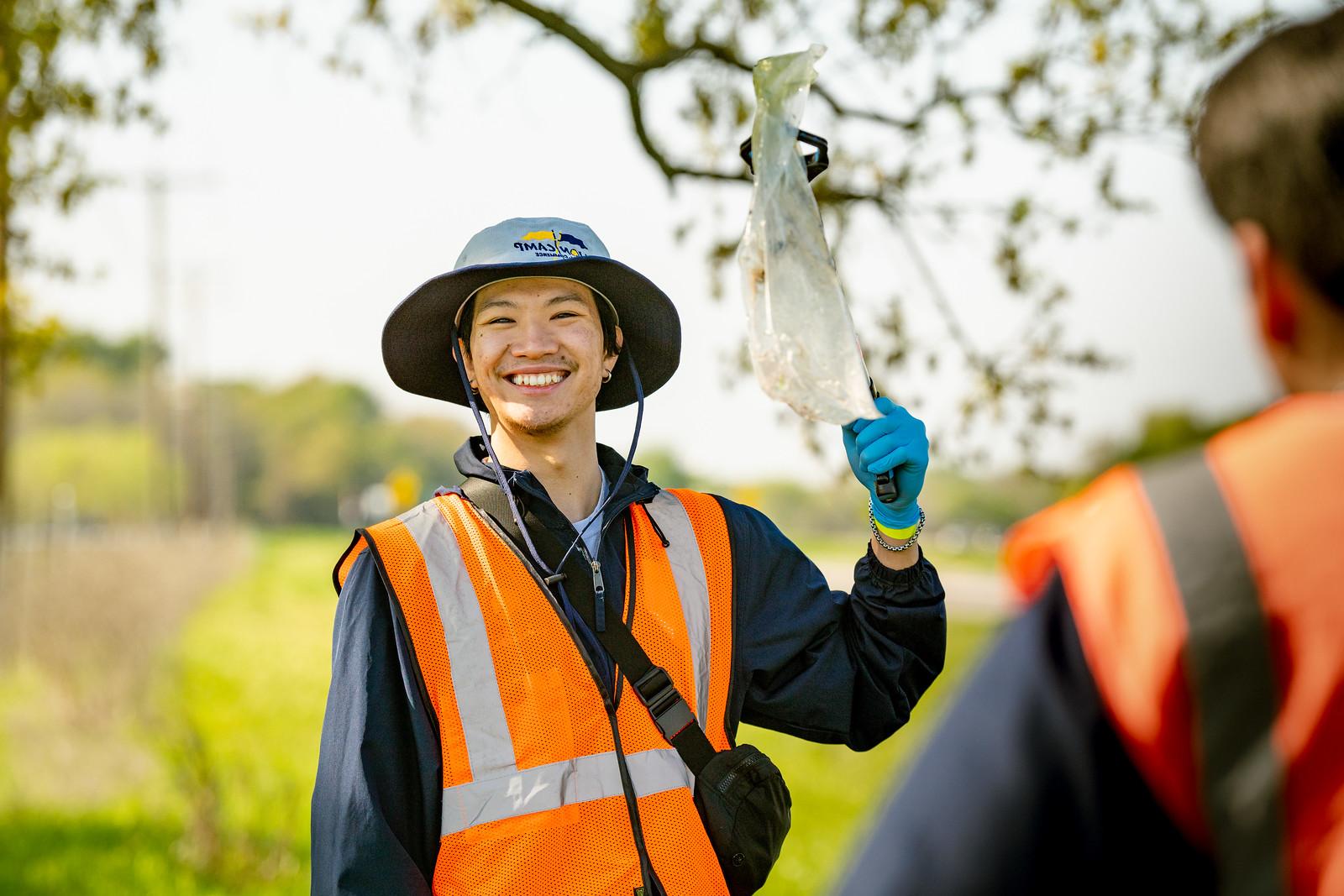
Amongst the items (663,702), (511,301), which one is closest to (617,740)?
(663,702)

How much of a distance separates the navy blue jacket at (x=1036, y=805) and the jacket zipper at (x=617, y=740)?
3.99ft

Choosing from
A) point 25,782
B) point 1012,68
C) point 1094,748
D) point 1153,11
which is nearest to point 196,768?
point 25,782

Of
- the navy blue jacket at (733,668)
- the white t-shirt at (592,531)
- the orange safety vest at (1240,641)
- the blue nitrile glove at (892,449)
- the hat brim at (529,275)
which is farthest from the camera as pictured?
the hat brim at (529,275)

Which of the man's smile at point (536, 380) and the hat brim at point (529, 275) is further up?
the hat brim at point (529, 275)

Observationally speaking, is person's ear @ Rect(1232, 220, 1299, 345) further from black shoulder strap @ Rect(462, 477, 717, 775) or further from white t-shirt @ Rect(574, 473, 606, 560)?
white t-shirt @ Rect(574, 473, 606, 560)

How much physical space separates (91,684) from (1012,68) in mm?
8613

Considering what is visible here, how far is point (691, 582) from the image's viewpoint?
8.20 feet

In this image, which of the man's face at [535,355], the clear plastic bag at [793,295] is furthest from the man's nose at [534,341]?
the clear plastic bag at [793,295]

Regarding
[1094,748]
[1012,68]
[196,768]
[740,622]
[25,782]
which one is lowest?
[25,782]

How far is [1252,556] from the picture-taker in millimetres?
921

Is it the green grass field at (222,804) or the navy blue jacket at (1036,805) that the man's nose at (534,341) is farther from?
the navy blue jacket at (1036,805)

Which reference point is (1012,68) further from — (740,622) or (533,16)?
(740,622)

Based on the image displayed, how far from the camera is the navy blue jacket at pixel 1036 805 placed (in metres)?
0.97

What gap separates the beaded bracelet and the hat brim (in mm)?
743
